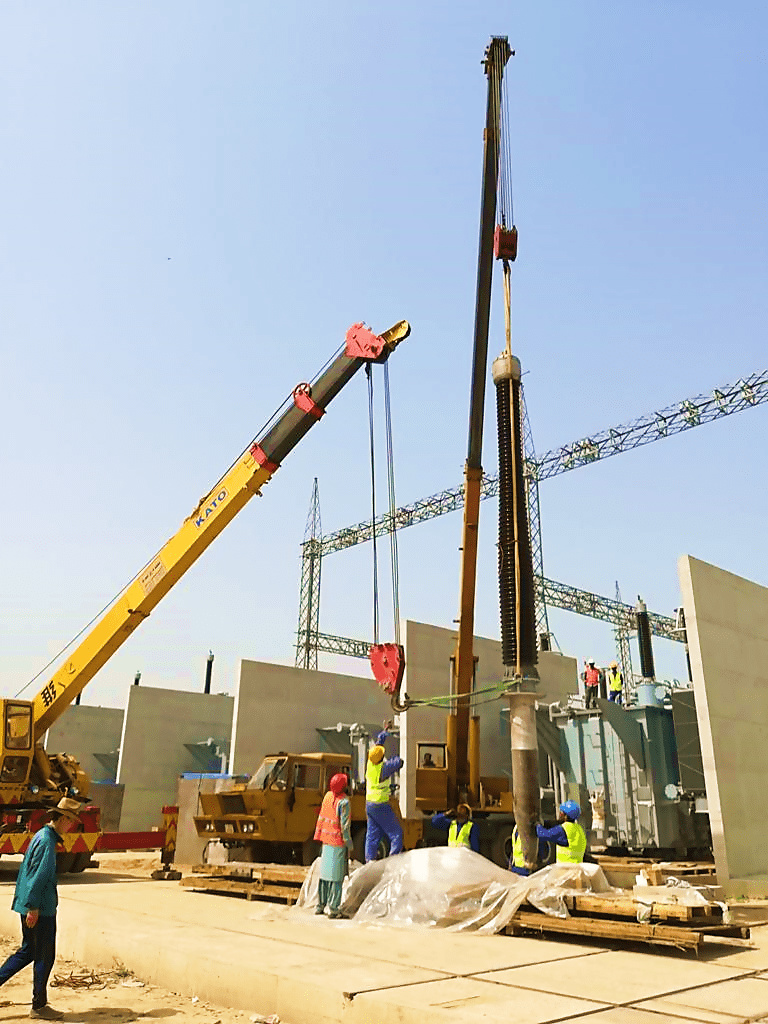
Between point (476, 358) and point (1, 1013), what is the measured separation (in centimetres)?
1070

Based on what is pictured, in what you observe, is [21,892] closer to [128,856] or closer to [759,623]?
[759,623]

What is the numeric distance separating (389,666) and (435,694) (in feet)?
26.3

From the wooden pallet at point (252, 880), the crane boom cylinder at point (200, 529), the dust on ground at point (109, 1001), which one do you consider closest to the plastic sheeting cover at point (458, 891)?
the wooden pallet at point (252, 880)

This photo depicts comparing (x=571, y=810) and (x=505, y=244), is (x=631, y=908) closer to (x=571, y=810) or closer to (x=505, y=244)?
(x=571, y=810)

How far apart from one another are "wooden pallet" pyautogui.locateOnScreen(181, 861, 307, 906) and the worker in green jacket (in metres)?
4.40

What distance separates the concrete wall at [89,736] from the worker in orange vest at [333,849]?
30845 millimetres

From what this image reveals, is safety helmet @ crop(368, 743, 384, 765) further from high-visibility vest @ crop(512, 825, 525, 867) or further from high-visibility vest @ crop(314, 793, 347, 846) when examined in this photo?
high-visibility vest @ crop(512, 825, 525, 867)

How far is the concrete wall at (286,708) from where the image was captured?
24.5 meters

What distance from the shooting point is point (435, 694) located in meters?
20.2

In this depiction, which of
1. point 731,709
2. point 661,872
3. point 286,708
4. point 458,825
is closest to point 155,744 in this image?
point 286,708

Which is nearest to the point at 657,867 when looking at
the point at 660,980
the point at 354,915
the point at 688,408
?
the point at 354,915

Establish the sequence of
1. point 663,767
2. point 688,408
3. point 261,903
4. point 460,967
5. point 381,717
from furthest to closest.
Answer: point 688,408 < point 381,717 < point 663,767 < point 261,903 < point 460,967

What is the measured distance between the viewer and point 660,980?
5.66 metres

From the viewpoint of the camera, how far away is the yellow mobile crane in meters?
13.7
